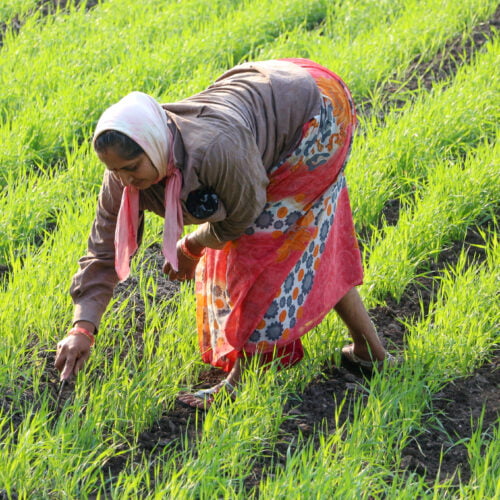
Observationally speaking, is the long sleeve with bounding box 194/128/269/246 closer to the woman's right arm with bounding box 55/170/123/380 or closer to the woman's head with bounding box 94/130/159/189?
the woman's head with bounding box 94/130/159/189

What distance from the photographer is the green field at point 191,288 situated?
262 cm

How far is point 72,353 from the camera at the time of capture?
103 inches

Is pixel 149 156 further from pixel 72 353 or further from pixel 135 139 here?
pixel 72 353

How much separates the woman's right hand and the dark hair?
2.05ft

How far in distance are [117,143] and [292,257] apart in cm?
79

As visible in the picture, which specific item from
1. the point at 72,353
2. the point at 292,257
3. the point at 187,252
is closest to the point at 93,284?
the point at 72,353

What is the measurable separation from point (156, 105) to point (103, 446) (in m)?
1.04

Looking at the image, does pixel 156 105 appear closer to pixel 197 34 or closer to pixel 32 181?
pixel 32 181

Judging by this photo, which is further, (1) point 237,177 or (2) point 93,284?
(2) point 93,284

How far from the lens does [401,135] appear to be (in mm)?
4426

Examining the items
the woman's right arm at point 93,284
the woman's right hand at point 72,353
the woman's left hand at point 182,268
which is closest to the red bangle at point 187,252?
the woman's left hand at point 182,268

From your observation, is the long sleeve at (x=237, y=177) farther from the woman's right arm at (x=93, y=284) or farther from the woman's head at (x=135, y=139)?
the woman's right arm at (x=93, y=284)

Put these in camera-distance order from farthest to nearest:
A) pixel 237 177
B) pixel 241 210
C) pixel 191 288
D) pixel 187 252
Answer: pixel 191 288 → pixel 187 252 → pixel 241 210 → pixel 237 177

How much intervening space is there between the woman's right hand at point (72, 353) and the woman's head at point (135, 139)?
0.53 meters
